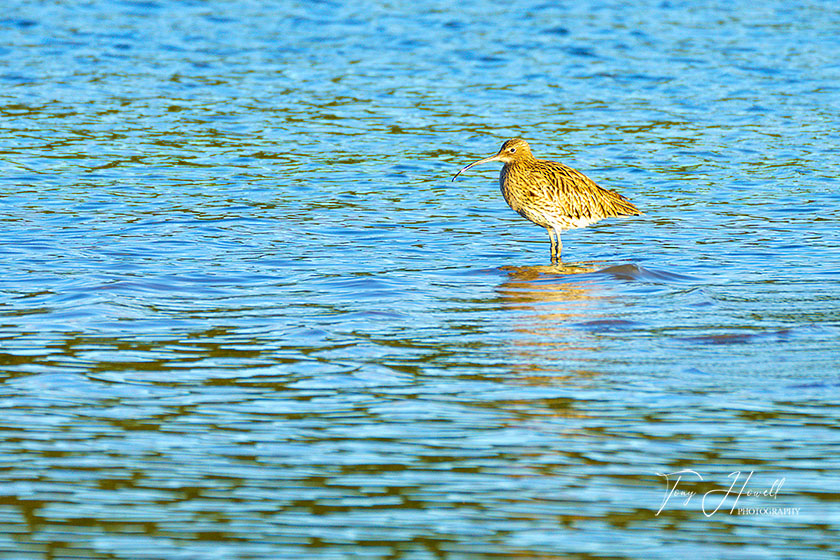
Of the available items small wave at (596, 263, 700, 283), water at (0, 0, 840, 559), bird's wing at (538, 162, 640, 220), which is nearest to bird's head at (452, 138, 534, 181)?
bird's wing at (538, 162, 640, 220)

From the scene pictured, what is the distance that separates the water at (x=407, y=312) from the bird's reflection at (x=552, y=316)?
0.04 m

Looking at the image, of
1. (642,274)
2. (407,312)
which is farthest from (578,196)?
(407,312)

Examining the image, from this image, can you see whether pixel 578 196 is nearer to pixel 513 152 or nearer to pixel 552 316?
pixel 513 152

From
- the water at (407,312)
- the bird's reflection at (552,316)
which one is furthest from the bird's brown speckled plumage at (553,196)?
the bird's reflection at (552,316)

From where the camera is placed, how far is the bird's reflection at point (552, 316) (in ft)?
24.3

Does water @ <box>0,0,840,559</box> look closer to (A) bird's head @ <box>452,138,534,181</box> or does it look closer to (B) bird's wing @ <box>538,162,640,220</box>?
(B) bird's wing @ <box>538,162,640,220</box>

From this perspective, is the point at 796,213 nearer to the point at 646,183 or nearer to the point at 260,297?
the point at 646,183

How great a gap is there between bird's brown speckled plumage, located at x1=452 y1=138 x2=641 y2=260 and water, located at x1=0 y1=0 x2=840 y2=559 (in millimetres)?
289

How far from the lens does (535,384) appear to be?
700cm

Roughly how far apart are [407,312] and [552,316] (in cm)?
99

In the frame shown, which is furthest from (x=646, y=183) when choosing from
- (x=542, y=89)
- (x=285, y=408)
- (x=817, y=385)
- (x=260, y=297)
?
(x=285, y=408)

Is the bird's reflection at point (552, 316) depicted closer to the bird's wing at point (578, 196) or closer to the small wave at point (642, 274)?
the small wave at point (642, 274)

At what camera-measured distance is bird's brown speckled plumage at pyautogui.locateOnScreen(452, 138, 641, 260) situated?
1166 centimetres

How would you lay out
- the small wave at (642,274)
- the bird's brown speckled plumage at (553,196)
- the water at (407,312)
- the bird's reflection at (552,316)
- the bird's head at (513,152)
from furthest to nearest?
1. the bird's head at (513,152)
2. the bird's brown speckled plumage at (553,196)
3. the small wave at (642,274)
4. the bird's reflection at (552,316)
5. the water at (407,312)
